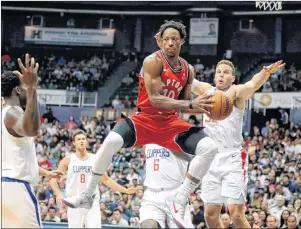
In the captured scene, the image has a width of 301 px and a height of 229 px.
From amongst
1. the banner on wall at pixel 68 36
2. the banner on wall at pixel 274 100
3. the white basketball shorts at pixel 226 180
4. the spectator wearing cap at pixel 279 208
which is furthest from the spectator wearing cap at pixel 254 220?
the banner on wall at pixel 68 36

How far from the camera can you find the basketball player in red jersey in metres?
6.38

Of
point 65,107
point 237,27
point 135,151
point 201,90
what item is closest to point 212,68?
point 237,27

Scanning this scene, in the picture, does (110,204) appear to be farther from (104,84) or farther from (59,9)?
(59,9)

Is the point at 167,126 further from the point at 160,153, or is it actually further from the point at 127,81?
the point at 127,81

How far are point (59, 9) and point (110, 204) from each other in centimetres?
1737

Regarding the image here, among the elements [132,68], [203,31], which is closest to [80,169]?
[132,68]

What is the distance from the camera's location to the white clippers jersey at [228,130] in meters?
7.93

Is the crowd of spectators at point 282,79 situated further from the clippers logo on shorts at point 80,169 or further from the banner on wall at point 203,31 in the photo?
the clippers logo on shorts at point 80,169

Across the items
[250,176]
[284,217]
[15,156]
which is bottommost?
[284,217]

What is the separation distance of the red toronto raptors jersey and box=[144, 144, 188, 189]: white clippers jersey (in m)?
0.51

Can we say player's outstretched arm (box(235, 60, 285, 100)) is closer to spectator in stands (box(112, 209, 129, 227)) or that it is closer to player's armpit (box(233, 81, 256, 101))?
player's armpit (box(233, 81, 256, 101))

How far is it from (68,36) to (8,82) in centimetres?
2336

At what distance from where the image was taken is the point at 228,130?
26.0 ft

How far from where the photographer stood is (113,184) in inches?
382
